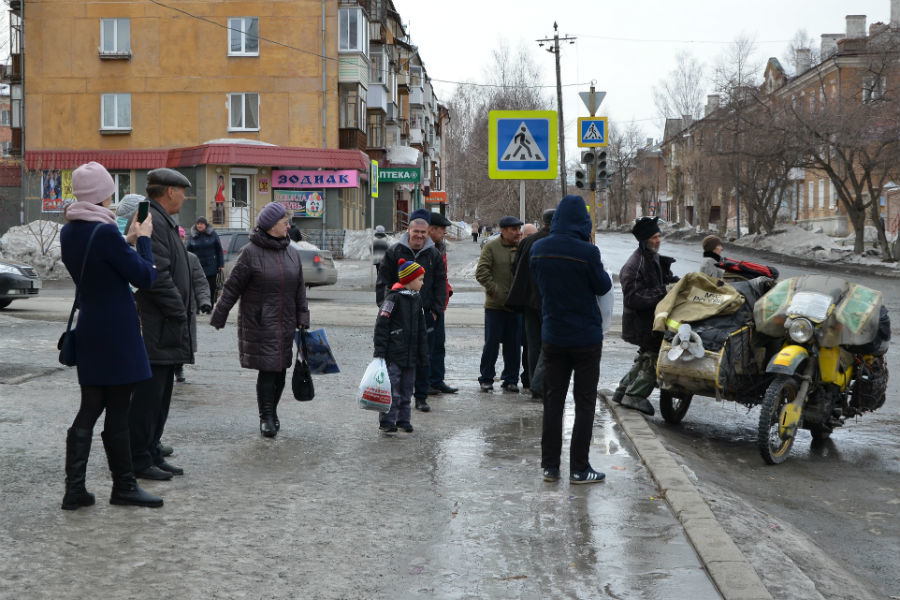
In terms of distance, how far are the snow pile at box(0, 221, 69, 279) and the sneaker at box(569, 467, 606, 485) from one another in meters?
25.5

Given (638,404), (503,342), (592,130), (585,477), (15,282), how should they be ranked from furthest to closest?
(592,130) < (15,282) < (503,342) < (638,404) < (585,477)

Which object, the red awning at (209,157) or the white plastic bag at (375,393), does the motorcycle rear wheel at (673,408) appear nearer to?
the white plastic bag at (375,393)

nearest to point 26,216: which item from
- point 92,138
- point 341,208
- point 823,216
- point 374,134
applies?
point 92,138

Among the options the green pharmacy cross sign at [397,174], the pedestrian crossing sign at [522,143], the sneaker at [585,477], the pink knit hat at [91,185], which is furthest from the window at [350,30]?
the pink knit hat at [91,185]

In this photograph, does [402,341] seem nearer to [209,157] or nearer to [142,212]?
[142,212]

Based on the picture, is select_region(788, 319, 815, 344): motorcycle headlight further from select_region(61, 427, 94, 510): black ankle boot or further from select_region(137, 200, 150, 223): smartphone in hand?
select_region(61, 427, 94, 510): black ankle boot

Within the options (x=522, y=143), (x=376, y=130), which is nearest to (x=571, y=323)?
(x=522, y=143)

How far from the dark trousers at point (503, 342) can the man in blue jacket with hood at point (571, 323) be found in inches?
148

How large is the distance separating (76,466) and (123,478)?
0.83ft

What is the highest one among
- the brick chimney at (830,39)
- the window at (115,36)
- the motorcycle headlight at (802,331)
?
the brick chimney at (830,39)

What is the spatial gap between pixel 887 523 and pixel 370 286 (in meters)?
21.7

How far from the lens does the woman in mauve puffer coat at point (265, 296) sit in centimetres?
743

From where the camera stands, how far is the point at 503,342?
1038cm

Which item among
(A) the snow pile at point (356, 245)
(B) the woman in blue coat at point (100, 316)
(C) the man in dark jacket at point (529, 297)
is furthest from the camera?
(A) the snow pile at point (356, 245)
